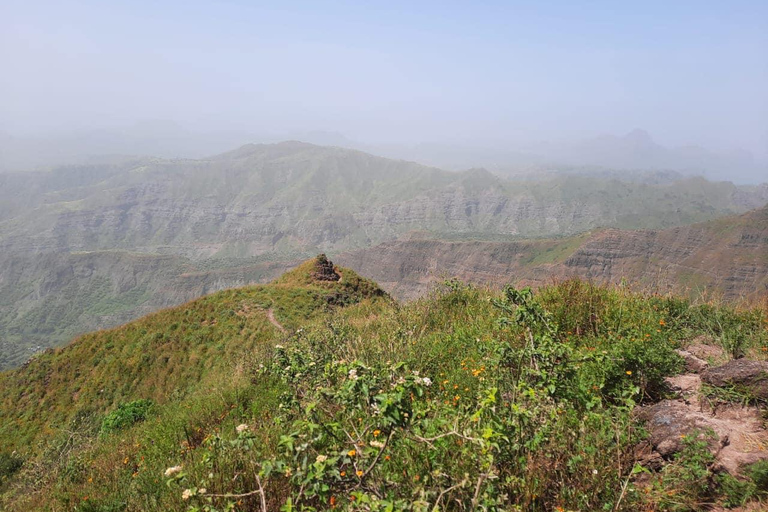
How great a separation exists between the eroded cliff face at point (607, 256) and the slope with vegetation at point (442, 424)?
187 feet

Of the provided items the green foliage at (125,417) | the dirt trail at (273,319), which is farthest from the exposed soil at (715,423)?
the dirt trail at (273,319)

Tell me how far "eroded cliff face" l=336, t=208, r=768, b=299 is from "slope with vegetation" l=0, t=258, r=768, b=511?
57.1 m

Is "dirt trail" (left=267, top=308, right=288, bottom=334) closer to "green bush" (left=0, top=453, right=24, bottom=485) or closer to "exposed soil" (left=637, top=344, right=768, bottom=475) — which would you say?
"green bush" (left=0, top=453, right=24, bottom=485)

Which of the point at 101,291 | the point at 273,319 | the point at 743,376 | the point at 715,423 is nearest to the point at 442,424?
the point at 715,423

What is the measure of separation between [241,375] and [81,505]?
4.52 meters

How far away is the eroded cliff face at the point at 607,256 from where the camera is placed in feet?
302

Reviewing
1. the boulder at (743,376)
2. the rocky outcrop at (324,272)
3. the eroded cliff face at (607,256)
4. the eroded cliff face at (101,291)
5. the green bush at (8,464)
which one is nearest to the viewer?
the boulder at (743,376)

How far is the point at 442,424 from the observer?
3191 mm

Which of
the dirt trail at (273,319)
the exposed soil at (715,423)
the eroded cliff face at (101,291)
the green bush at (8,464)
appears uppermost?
the exposed soil at (715,423)

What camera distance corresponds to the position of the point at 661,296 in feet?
26.1

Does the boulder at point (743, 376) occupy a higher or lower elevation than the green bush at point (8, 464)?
higher

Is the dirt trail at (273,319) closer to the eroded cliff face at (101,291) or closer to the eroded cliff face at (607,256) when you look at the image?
the eroded cliff face at (607,256)

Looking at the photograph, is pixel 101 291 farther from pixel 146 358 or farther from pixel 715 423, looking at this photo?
pixel 715 423

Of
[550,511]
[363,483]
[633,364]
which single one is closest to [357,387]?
[363,483]
